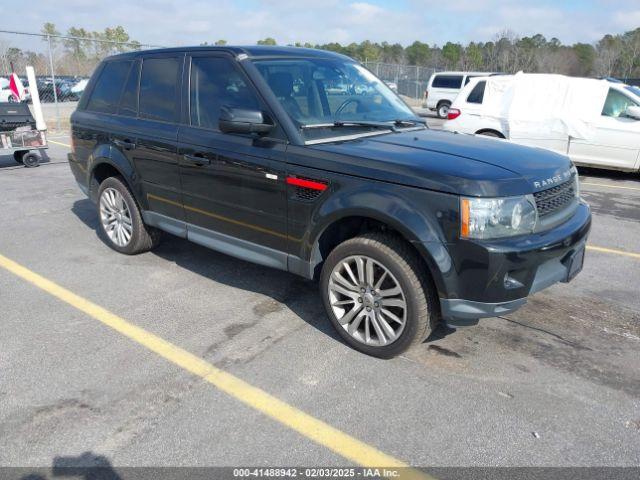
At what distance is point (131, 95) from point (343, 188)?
8.82 ft

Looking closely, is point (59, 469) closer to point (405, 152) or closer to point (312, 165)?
point (312, 165)

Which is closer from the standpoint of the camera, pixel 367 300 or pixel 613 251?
pixel 367 300

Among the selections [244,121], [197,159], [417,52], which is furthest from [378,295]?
[417,52]

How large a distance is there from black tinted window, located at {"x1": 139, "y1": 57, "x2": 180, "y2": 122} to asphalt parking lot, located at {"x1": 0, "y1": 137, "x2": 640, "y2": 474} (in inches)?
58.5

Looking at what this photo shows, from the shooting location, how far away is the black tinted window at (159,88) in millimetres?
4359

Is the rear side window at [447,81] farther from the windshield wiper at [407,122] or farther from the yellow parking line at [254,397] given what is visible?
the yellow parking line at [254,397]

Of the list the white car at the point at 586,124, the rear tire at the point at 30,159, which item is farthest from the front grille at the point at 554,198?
the rear tire at the point at 30,159

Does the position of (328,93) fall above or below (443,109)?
above

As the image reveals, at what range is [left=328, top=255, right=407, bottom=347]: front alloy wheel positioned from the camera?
3.22 meters

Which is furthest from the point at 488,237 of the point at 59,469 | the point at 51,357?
the point at 51,357

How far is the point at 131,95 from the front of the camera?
15.8ft

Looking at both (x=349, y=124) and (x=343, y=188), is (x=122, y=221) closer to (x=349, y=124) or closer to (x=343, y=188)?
(x=349, y=124)

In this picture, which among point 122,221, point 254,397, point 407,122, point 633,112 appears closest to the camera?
point 254,397

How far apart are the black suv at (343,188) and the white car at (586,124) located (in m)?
6.12
